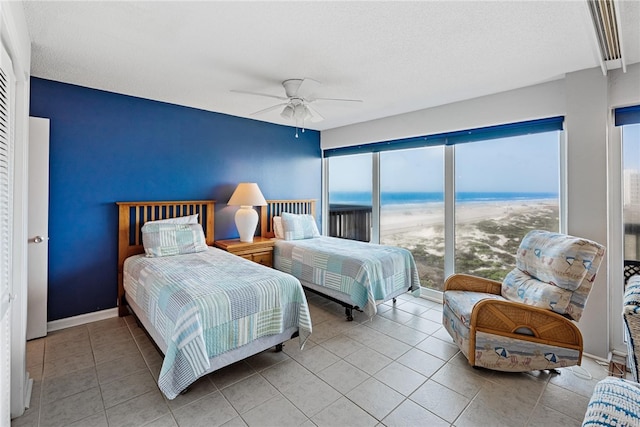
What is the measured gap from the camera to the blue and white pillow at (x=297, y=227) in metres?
4.37

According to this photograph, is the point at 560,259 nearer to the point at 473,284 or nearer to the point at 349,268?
the point at 473,284

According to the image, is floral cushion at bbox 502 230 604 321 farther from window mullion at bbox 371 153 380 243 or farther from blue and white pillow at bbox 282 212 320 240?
blue and white pillow at bbox 282 212 320 240

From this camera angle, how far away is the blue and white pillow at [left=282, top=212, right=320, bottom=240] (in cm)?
437

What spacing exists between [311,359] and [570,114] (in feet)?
10.3

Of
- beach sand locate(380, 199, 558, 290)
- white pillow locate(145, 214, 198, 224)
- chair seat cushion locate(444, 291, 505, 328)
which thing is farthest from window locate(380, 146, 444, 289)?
white pillow locate(145, 214, 198, 224)

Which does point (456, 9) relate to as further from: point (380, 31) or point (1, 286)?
point (1, 286)

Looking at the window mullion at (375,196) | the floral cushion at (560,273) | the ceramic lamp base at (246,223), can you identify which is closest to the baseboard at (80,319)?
the ceramic lamp base at (246,223)

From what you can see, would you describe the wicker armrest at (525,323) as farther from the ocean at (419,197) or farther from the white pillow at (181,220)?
the white pillow at (181,220)

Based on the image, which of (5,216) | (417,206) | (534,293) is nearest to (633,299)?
(534,293)

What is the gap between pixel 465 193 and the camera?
383 cm

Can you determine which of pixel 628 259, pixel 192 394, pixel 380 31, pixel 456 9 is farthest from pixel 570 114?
pixel 192 394

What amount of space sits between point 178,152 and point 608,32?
165 inches

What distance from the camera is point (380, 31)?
209 centimetres

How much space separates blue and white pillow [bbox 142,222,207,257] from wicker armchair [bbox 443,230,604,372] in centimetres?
288
